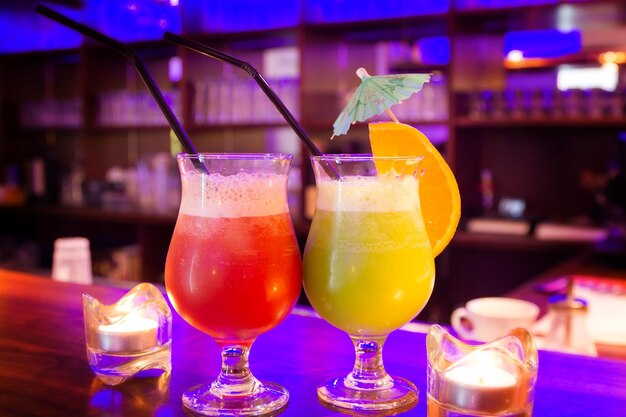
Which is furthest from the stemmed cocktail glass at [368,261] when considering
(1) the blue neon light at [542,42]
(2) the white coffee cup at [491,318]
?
(1) the blue neon light at [542,42]

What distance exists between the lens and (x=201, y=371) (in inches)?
34.6

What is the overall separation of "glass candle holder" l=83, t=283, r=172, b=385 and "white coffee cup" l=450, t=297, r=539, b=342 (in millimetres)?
686

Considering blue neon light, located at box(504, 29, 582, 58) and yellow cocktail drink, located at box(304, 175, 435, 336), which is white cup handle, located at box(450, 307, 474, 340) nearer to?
yellow cocktail drink, located at box(304, 175, 435, 336)

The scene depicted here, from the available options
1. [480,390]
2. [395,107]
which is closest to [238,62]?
[480,390]

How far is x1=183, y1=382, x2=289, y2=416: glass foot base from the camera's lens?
729 millimetres

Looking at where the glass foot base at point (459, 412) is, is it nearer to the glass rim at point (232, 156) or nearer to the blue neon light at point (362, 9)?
the glass rim at point (232, 156)

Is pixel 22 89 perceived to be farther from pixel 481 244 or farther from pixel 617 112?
pixel 617 112

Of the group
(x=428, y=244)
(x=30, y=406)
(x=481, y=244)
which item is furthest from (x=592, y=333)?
(x=481, y=244)

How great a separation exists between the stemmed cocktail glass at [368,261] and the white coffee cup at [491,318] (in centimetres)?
55

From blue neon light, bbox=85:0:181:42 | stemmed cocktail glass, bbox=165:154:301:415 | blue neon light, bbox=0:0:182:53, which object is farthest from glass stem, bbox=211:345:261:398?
blue neon light, bbox=85:0:181:42

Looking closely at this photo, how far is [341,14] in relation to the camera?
3.90 metres

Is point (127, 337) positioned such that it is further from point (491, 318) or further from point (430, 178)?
point (491, 318)

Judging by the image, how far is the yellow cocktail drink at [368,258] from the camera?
79 cm

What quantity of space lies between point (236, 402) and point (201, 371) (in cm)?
13
